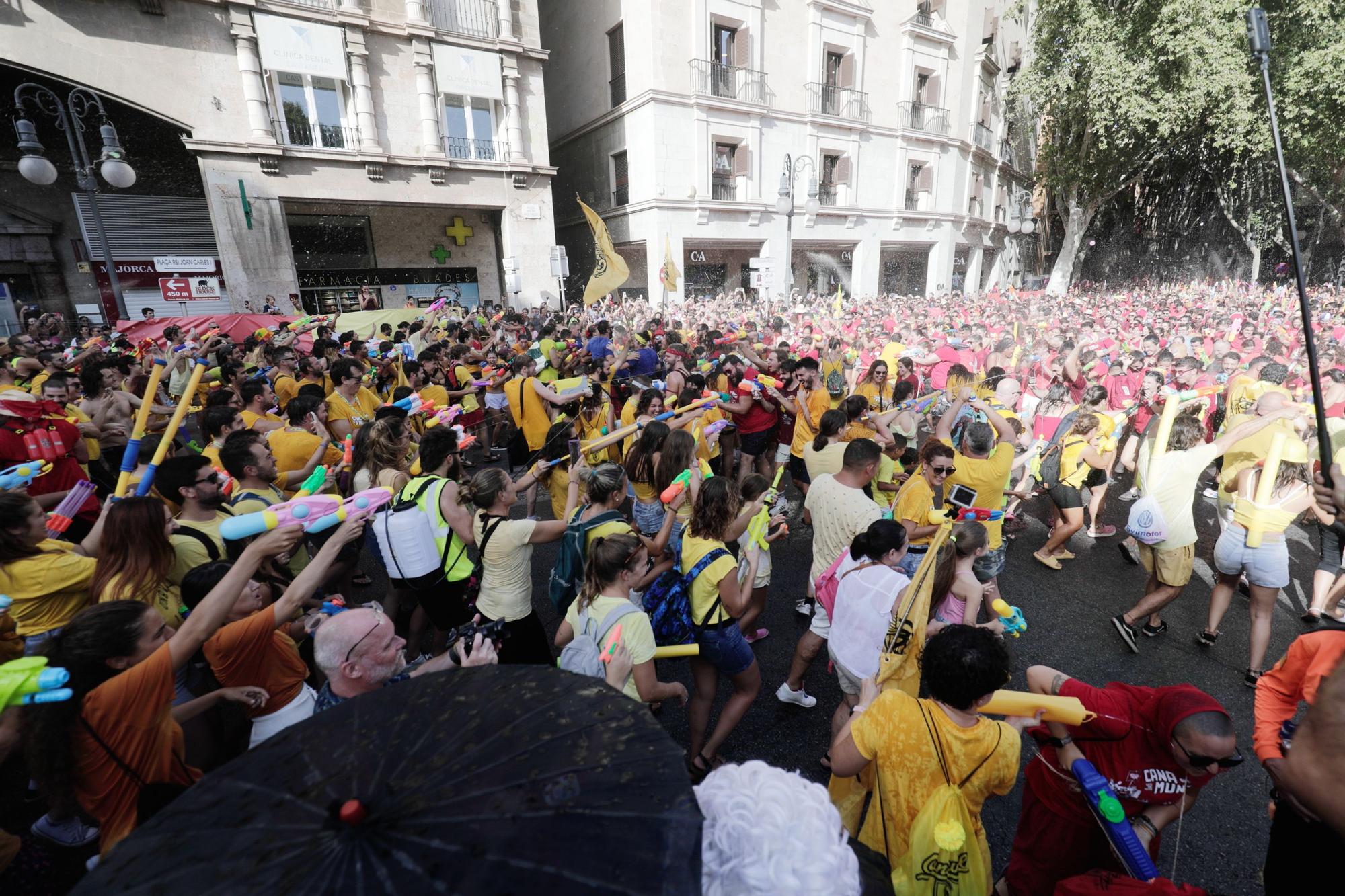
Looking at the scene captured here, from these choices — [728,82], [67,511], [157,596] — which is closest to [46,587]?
[157,596]

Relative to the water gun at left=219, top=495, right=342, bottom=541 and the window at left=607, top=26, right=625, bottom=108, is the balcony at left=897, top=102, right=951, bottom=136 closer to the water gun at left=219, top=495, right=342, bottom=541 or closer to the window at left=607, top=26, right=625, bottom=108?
the window at left=607, top=26, right=625, bottom=108

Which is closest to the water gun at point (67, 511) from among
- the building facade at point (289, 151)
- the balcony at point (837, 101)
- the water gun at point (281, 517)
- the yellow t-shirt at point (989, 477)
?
the water gun at point (281, 517)

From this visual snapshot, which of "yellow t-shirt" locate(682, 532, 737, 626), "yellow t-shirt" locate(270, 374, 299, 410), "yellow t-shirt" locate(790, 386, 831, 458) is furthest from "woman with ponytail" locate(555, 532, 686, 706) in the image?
"yellow t-shirt" locate(270, 374, 299, 410)

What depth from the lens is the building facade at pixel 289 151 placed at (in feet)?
46.7

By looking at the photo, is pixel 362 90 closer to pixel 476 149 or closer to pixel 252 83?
pixel 252 83

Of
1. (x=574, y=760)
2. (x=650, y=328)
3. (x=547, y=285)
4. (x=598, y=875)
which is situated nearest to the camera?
(x=598, y=875)

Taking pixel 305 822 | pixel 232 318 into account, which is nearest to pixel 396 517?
pixel 305 822

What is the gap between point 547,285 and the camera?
784 inches

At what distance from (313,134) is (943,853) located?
2063 cm

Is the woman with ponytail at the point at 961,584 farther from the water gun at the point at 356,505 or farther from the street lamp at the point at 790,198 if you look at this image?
the street lamp at the point at 790,198

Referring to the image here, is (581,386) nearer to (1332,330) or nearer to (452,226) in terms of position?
(1332,330)

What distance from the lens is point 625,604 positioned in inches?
93.9

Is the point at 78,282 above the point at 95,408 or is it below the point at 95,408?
above

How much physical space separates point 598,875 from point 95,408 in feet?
22.6
